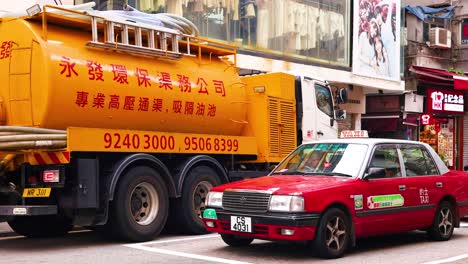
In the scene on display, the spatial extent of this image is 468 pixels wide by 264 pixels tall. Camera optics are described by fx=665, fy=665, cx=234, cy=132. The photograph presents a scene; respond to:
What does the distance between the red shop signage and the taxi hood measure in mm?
19371

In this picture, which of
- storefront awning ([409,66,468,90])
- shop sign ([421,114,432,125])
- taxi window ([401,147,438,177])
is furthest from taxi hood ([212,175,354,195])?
shop sign ([421,114,432,125])

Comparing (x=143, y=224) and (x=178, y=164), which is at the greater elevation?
(x=178, y=164)

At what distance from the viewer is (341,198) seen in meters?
8.04

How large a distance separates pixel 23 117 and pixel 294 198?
394 cm

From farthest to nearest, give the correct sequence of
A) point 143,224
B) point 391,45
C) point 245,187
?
point 391,45
point 143,224
point 245,187

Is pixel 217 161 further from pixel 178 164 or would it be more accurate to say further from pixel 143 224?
pixel 143 224

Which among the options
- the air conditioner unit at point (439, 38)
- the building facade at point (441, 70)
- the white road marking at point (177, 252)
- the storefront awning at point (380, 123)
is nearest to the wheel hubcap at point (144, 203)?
the white road marking at point (177, 252)

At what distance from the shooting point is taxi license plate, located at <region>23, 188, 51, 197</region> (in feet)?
29.0

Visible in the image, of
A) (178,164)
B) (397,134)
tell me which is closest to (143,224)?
(178,164)

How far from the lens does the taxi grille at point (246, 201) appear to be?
7926 millimetres

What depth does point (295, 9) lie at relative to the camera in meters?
19.8

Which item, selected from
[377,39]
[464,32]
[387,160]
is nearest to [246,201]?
[387,160]

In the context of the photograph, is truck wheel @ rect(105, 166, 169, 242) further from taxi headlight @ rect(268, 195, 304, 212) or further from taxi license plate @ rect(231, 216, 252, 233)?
taxi headlight @ rect(268, 195, 304, 212)

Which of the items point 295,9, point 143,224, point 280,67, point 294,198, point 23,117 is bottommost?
point 143,224
